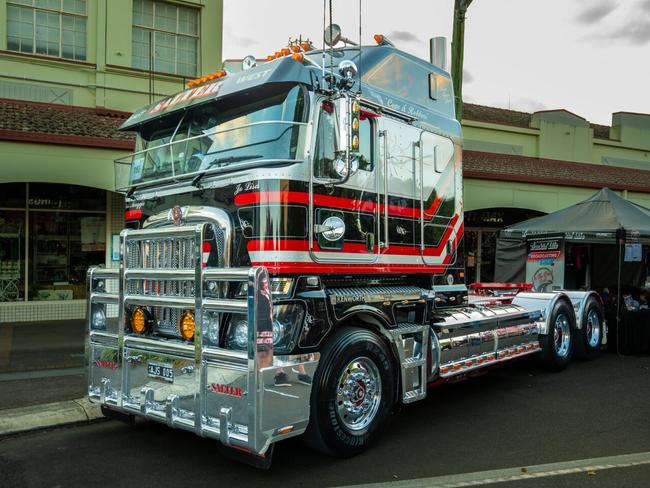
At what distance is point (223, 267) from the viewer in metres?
4.58

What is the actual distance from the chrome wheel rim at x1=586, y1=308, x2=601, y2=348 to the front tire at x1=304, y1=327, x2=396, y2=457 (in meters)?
5.66

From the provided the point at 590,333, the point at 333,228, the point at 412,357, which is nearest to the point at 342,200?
the point at 333,228

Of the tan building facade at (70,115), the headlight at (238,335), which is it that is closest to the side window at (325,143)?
the headlight at (238,335)

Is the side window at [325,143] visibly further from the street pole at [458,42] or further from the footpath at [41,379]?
the street pole at [458,42]

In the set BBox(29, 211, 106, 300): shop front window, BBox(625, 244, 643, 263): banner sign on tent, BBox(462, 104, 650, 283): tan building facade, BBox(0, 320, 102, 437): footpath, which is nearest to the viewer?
BBox(0, 320, 102, 437): footpath

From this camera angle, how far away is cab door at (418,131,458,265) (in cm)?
597

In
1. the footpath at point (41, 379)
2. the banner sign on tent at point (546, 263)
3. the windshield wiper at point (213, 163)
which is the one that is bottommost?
the footpath at point (41, 379)

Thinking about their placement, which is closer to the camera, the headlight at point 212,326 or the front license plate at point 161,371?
the headlight at point 212,326

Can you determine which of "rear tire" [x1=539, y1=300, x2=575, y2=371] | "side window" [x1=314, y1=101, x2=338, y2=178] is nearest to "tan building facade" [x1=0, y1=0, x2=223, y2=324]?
"side window" [x1=314, y1=101, x2=338, y2=178]

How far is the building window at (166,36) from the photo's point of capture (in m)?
15.4

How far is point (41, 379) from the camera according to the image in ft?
25.0

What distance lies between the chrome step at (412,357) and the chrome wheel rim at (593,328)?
5.11 m

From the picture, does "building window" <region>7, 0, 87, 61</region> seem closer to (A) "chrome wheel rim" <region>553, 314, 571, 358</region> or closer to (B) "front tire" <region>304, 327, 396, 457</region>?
(A) "chrome wheel rim" <region>553, 314, 571, 358</region>

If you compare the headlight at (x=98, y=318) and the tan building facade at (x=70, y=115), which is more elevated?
the tan building facade at (x=70, y=115)
